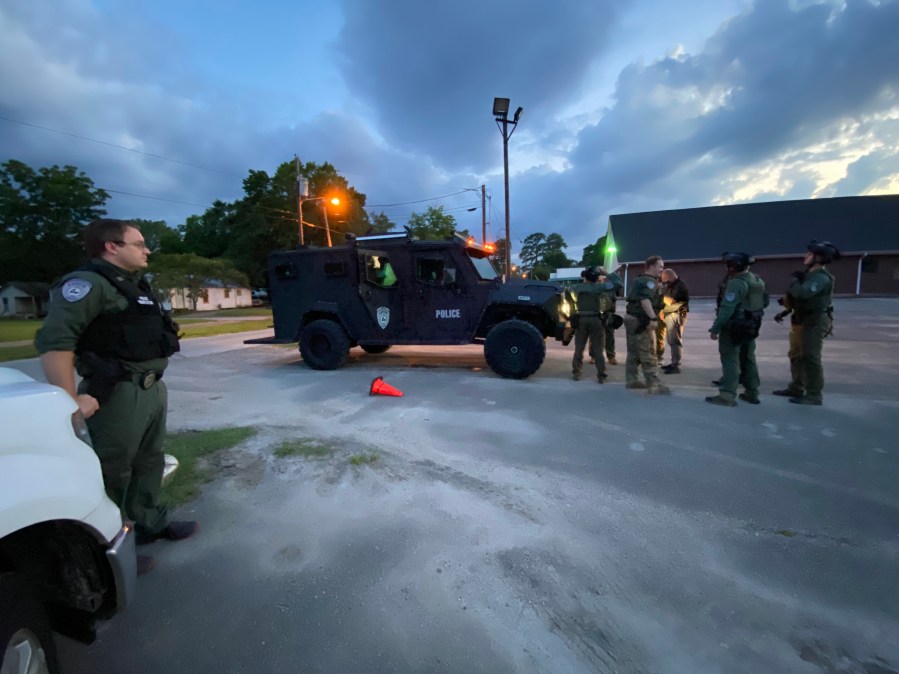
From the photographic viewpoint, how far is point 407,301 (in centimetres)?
702

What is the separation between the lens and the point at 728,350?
4.89m

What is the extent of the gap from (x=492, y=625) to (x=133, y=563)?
1.43m

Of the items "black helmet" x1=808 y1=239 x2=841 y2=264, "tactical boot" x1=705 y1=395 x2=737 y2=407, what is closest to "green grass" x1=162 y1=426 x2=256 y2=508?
"tactical boot" x1=705 y1=395 x2=737 y2=407

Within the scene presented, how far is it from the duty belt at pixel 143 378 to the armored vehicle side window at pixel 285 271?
5.47 m

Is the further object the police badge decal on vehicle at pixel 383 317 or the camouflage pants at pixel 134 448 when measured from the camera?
the police badge decal on vehicle at pixel 383 317

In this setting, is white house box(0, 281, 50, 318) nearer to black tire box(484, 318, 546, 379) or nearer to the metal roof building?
black tire box(484, 318, 546, 379)

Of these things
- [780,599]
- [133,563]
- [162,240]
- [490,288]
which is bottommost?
[780,599]

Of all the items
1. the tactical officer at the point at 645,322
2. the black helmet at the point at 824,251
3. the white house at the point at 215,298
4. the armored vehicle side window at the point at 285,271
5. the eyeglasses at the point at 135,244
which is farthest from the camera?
the white house at the point at 215,298

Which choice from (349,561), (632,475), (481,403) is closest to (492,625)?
(349,561)

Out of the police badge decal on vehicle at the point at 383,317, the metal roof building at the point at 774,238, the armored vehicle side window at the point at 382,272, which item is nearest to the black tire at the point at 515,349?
the police badge decal on vehicle at the point at 383,317

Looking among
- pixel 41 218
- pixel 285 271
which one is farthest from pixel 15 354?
pixel 41 218

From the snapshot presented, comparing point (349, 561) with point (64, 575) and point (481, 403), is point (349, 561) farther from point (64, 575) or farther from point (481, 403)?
point (481, 403)

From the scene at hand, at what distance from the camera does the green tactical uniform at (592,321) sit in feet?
20.1

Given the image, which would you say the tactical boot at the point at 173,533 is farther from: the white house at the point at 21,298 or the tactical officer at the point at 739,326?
the white house at the point at 21,298
